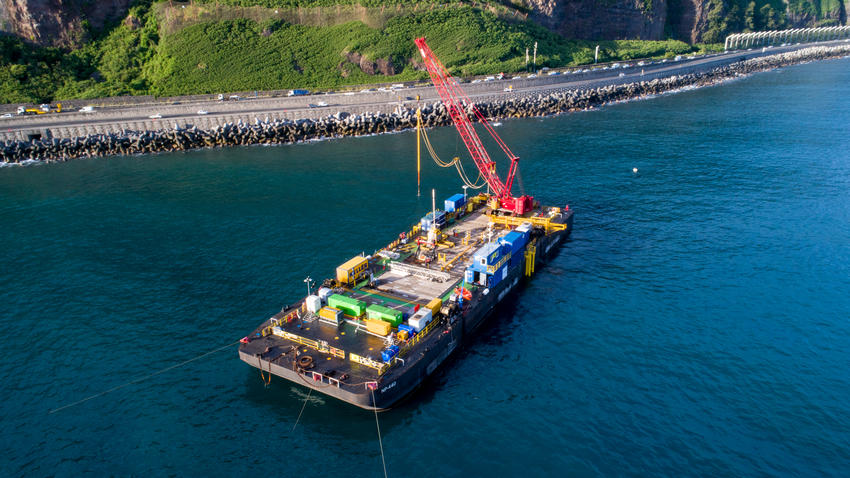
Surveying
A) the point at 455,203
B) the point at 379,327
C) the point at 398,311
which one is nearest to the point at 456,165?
the point at 455,203

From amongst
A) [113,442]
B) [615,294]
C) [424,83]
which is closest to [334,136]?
[424,83]

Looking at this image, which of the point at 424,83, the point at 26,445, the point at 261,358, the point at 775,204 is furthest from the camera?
the point at 424,83

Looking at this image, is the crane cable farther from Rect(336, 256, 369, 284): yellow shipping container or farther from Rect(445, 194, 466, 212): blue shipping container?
Rect(336, 256, 369, 284): yellow shipping container

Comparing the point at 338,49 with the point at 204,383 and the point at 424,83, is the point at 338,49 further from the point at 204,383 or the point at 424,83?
the point at 204,383

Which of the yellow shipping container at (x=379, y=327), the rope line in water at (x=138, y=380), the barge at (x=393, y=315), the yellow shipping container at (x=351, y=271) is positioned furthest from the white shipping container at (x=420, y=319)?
the rope line in water at (x=138, y=380)

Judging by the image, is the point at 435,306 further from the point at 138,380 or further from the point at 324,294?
the point at 138,380

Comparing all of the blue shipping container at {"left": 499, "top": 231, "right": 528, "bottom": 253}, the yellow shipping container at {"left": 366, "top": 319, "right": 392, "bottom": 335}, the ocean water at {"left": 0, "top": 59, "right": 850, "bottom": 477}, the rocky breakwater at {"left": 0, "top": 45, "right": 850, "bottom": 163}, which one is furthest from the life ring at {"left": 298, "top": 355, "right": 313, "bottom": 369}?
the rocky breakwater at {"left": 0, "top": 45, "right": 850, "bottom": 163}
